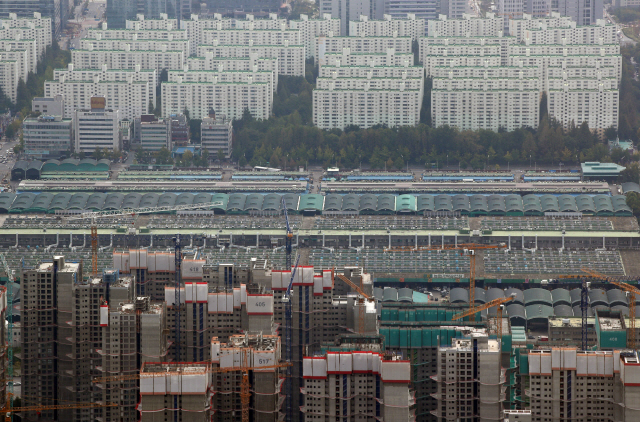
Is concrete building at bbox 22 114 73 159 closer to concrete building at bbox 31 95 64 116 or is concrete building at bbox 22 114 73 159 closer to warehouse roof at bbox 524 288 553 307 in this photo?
concrete building at bbox 31 95 64 116

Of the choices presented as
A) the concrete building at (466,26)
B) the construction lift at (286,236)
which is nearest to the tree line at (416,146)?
the construction lift at (286,236)

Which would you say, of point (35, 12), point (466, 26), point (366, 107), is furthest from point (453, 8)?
point (35, 12)

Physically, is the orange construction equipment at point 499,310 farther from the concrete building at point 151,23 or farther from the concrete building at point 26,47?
the concrete building at point 151,23

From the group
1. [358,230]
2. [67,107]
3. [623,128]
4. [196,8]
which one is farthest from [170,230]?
[196,8]

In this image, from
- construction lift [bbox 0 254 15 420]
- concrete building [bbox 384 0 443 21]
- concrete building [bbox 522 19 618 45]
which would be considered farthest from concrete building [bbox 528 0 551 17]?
construction lift [bbox 0 254 15 420]

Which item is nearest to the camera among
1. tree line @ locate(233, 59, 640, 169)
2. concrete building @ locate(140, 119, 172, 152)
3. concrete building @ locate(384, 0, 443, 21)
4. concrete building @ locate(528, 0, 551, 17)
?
tree line @ locate(233, 59, 640, 169)

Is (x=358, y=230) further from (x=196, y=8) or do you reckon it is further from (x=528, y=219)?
(x=196, y=8)

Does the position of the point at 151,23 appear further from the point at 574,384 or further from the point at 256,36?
the point at 574,384
